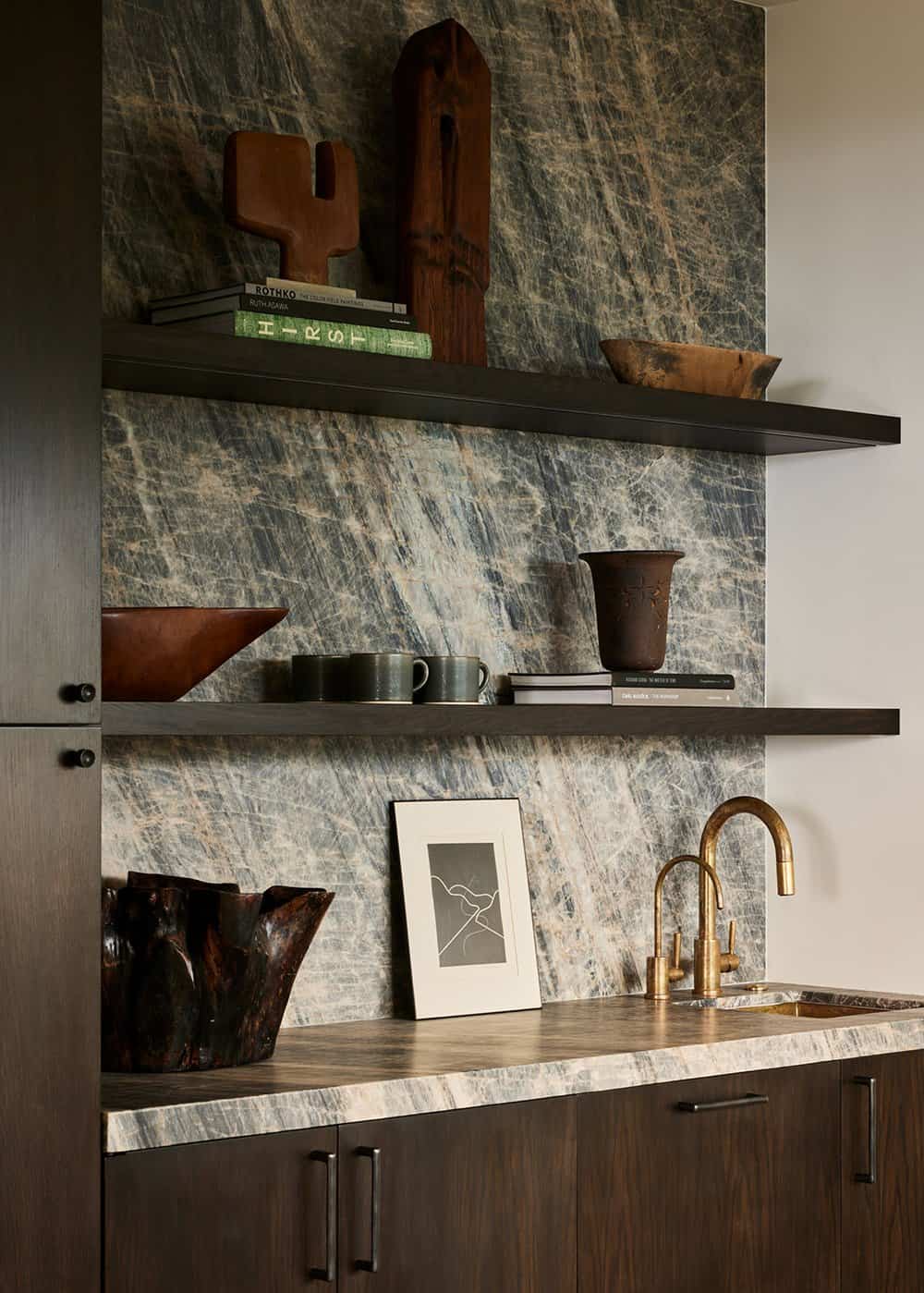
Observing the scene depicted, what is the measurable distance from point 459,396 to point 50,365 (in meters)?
0.84

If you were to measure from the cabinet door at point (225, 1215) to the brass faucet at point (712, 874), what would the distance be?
1149mm

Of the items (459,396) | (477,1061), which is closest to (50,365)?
(459,396)

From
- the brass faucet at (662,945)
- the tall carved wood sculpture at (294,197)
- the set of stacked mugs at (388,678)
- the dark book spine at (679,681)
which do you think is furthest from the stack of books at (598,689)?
the tall carved wood sculpture at (294,197)

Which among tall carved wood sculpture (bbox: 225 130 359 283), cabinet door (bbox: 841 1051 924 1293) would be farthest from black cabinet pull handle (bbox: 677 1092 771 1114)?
tall carved wood sculpture (bbox: 225 130 359 283)

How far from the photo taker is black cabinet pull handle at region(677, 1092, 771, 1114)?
2576 mm

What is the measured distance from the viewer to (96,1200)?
2.00 m

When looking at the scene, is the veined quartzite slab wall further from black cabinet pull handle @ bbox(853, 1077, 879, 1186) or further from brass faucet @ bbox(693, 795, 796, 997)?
black cabinet pull handle @ bbox(853, 1077, 879, 1186)

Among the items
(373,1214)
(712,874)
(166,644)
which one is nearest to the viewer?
(373,1214)

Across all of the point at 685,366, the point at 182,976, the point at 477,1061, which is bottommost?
the point at 477,1061

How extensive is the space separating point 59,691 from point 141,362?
0.58 metres

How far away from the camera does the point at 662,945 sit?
3189mm

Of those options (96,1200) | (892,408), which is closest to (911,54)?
(892,408)

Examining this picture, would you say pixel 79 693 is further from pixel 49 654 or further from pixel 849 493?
pixel 849 493

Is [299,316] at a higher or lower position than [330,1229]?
higher
